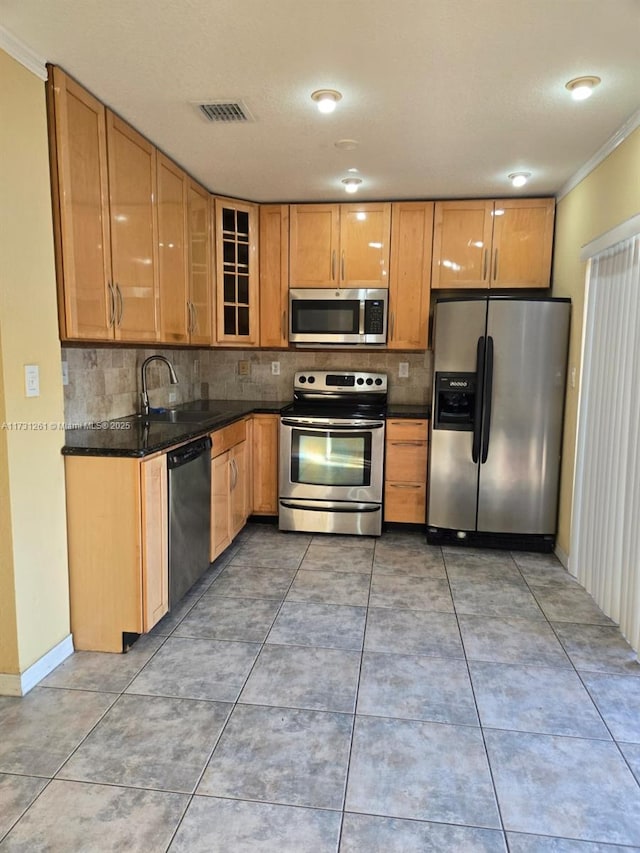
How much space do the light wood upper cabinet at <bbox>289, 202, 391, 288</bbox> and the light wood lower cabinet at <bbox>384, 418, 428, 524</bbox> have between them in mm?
1125

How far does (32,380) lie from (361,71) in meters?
1.78

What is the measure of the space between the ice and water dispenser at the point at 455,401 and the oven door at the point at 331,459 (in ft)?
1.46

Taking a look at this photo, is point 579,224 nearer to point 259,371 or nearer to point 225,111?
point 225,111

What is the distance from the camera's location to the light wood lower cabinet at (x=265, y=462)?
4.26m

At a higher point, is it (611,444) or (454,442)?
(611,444)

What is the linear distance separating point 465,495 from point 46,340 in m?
2.78

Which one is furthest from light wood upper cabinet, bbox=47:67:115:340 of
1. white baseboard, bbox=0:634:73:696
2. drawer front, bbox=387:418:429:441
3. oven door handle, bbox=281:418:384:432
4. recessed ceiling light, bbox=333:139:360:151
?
drawer front, bbox=387:418:429:441

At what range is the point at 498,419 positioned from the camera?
375 centimetres

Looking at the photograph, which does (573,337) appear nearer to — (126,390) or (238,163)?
(238,163)

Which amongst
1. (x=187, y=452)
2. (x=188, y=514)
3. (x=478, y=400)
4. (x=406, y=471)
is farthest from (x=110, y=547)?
(x=478, y=400)

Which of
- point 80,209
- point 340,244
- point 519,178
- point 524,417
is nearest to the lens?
point 80,209

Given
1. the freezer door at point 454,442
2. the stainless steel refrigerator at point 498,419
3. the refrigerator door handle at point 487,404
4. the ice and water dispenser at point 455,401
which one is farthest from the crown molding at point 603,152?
the ice and water dispenser at point 455,401

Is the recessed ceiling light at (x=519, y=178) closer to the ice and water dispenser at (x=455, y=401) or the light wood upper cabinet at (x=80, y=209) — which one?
the ice and water dispenser at (x=455, y=401)

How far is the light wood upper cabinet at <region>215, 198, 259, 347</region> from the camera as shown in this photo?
4.20m
